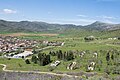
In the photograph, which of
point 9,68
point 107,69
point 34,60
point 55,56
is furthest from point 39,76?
point 55,56

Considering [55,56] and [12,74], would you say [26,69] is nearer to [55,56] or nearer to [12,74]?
[12,74]

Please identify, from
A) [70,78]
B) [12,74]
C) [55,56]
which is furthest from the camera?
[55,56]

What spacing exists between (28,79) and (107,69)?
20.6m

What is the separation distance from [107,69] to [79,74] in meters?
9.76

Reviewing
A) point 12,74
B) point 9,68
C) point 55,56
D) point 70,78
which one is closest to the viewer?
point 70,78

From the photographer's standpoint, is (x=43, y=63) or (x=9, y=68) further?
(x=43, y=63)

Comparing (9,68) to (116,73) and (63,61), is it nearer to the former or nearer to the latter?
(63,61)

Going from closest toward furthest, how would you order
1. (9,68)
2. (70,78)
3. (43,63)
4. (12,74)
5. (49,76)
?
(70,78) < (49,76) < (12,74) < (9,68) < (43,63)

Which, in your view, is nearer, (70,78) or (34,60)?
(70,78)

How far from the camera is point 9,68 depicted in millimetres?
64750

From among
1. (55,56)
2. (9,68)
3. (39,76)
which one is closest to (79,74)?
(39,76)

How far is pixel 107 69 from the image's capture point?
61844 millimetres

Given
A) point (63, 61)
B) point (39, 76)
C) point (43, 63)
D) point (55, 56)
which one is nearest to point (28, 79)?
point (39, 76)

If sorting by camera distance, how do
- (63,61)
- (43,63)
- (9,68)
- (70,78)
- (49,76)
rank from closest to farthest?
(70,78)
(49,76)
(9,68)
(43,63)
(63,61)
